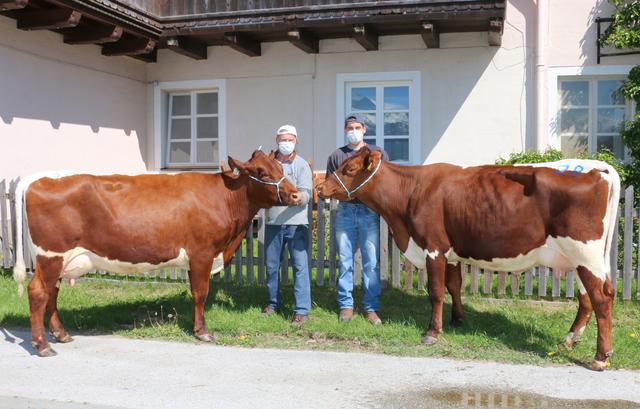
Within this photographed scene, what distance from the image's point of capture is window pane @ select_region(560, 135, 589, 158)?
10.3 m

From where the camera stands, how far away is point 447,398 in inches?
172

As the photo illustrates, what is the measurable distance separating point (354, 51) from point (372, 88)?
706mm

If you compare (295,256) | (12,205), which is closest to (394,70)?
(295,256)

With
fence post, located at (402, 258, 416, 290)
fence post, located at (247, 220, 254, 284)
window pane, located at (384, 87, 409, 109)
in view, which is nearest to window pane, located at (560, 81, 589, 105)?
window pane, located at (384, 87, 409, 109)

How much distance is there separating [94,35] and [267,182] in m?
5.55

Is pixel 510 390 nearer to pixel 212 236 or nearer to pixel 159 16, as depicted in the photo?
pixel 212 236

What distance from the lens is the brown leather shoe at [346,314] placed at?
625cm

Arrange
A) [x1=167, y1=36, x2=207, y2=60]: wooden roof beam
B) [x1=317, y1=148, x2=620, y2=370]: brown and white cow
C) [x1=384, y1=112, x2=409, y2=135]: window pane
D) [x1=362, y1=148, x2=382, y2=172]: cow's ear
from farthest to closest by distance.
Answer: [x1=384, y1=112, x2=409, y2=135]: window pane, [x1=167, y1=36, x2=207, y2=60]: wooden roof beam, [x1=362, y1=148, x2=382, y2=172]: cow's ear, [x1=317, y1=148, x2=620, y2=370]: brown and white cow

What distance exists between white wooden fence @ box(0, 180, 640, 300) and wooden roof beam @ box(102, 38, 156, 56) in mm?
4221

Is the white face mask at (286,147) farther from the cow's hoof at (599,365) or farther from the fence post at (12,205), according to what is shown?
the fence post at (12,205)

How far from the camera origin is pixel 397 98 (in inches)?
428

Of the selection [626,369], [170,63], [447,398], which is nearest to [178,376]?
[447,398]

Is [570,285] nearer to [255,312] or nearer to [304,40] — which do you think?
[255,312]

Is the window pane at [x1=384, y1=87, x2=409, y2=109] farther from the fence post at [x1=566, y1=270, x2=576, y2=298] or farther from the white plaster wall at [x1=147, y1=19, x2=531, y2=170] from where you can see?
the fence post at [x1=566, y1=270, x2=576, y2=298]
